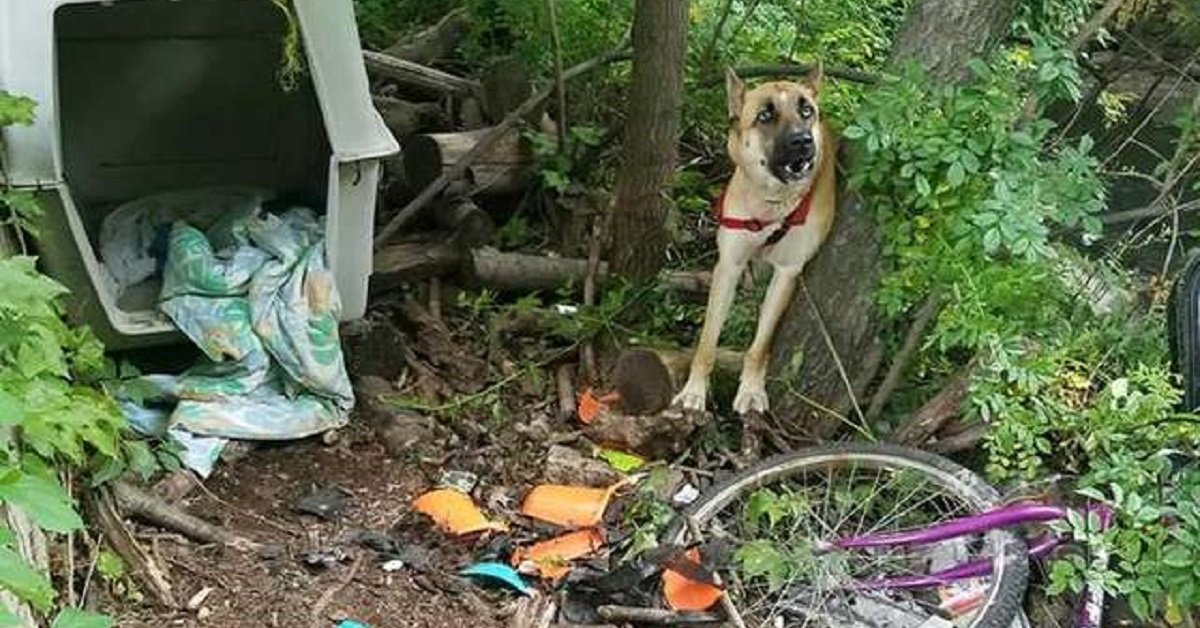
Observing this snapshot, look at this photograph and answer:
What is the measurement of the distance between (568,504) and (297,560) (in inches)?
26.9

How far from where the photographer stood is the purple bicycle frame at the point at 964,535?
9.68 ft

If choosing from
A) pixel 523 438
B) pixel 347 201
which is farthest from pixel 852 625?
pixel 347 201

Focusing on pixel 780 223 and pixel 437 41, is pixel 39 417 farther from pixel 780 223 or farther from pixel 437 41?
pixel 437 41

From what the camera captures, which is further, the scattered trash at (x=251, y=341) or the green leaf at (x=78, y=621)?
the scattered trash at (x=251, y=341)

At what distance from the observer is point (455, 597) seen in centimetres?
317

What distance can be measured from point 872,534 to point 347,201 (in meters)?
1.70

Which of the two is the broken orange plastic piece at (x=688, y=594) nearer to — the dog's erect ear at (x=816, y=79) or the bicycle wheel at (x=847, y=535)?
the bicycle wheel at (x=847, y=535)

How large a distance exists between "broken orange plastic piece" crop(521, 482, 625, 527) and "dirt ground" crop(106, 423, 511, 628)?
0.32m

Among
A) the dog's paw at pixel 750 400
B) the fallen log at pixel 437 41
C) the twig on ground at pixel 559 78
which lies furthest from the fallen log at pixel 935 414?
the fallen log at pixel 437 41

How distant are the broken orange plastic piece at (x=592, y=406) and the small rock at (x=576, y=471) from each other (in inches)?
7.6

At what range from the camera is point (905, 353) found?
143 inches

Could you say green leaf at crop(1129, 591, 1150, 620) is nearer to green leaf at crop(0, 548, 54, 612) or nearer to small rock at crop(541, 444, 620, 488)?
small rock at crop(541, 444, 620, 488)

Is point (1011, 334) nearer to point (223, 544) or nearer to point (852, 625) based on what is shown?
point (852, 625)

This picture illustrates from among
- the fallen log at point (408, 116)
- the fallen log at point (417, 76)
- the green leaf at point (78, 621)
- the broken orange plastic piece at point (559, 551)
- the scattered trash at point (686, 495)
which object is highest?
the green leaf at point (78, 621)
